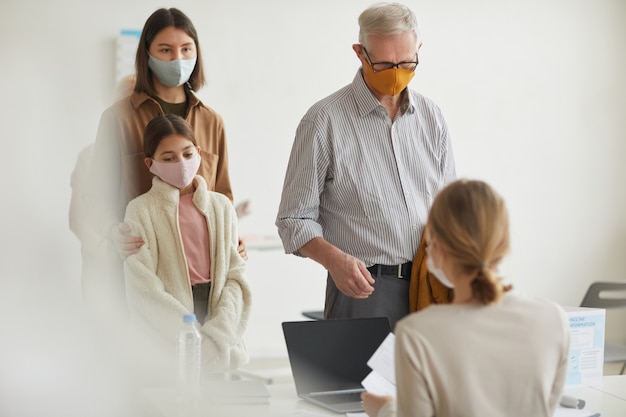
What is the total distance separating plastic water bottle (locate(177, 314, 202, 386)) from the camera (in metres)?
1.48

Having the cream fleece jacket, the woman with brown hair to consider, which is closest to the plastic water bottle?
the cream fleece jacket

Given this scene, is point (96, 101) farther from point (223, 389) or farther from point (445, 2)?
point (445, 2)

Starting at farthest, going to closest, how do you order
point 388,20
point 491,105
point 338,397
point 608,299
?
1. point 491,105
2. point 608,299
3. point 388,20
4. point 338,397

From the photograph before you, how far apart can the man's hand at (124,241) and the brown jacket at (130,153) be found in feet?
0.08

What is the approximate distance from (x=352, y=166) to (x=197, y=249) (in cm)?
40

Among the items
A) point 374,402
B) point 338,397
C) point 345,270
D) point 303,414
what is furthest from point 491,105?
point 374,402

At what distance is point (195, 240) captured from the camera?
5.83 feet

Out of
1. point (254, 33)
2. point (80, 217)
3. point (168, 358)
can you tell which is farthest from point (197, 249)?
point (254, 33)

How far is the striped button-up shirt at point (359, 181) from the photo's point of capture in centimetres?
184

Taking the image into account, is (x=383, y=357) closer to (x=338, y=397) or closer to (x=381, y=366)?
(x=381, y=366)

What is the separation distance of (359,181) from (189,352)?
56cm

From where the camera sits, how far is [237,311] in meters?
1.78

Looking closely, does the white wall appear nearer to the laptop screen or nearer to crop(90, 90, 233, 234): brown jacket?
crop(90, 90, 233, 234): brown jacket

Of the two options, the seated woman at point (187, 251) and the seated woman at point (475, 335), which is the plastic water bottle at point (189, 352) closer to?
the seated woman at point (187, 251)
